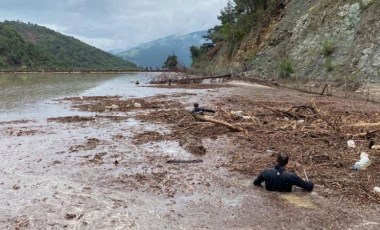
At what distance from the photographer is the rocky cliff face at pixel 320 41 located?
3075 cm

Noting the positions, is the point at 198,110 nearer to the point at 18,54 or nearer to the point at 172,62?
the point at 172,62

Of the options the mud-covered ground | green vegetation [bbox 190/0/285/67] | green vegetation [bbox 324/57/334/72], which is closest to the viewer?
the mud-covered ground

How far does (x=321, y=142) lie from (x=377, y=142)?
1.43 metres

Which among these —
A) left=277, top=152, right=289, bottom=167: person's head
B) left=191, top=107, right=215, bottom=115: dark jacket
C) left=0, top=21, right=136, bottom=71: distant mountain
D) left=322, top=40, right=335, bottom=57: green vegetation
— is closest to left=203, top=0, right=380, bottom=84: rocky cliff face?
left=322, top=40, right=335, bottom=57: green vegetation

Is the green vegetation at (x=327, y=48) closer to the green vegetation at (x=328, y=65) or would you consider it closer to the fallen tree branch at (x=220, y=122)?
the green vegetation at (x=328, y=65)

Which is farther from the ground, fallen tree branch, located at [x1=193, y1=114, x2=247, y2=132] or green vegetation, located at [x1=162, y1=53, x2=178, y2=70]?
fallen tree branch, located at [x1=193, y1=114, x2=247, y2=132]

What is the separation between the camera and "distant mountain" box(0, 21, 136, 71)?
355ft

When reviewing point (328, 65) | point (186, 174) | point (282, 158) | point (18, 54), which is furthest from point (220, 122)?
point (18, 54)

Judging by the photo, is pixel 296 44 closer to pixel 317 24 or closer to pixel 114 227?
pixel 317 24

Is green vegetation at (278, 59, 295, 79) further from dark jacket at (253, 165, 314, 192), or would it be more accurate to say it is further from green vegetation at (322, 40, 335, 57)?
dark jacket at (253, 165, 314, 192)

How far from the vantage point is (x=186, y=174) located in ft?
31.7

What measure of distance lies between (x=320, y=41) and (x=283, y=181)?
33039 mm

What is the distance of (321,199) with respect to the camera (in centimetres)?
782

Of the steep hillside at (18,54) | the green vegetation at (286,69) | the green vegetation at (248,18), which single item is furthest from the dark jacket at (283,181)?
the steep hillside at (18,54)
